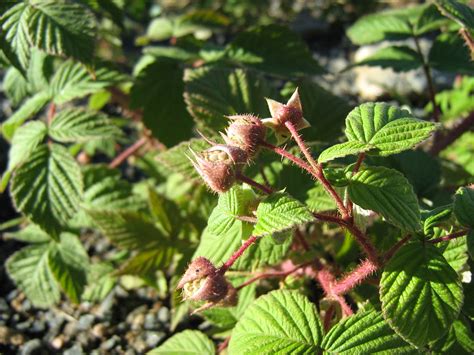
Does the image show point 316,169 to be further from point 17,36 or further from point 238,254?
point 17,36

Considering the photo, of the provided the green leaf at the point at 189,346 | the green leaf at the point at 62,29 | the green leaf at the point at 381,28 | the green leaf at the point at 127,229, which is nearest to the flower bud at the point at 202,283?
the green leaf at the point at 189,346

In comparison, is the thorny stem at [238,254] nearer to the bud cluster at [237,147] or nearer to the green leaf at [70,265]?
the bud cluster at [237,147]

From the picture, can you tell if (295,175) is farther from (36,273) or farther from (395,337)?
(36,273)

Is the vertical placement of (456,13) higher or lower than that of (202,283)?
higher

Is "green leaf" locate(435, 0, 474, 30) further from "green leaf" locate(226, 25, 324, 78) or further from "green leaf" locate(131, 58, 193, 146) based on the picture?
"green leaf" locate(131, 58, 193, 146)

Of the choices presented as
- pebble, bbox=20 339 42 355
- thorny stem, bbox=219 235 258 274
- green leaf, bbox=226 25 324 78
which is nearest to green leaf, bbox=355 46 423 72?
green leaf, bbox=226 25 324 78

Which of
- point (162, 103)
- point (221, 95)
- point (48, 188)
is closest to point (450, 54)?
point (221, 95)
